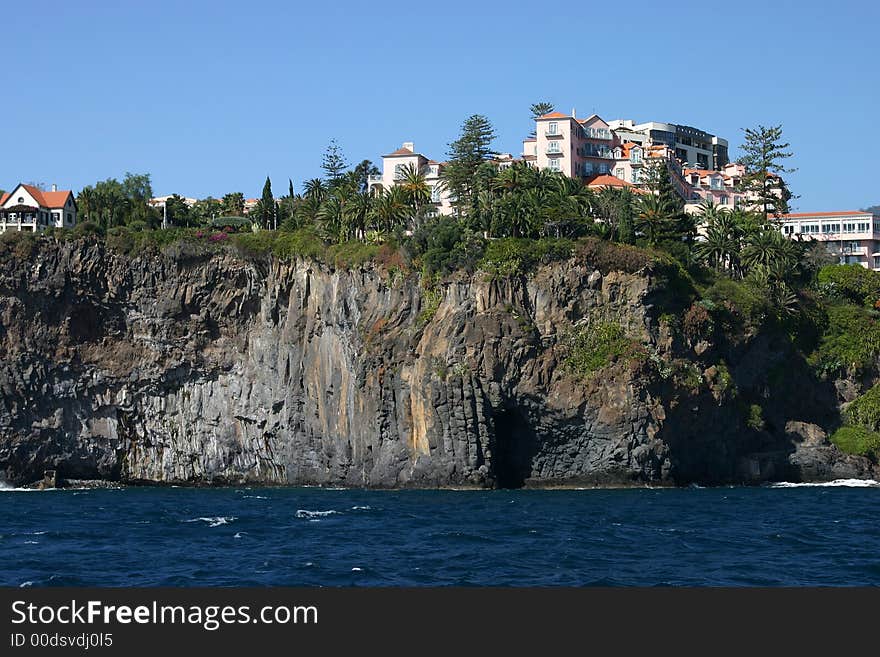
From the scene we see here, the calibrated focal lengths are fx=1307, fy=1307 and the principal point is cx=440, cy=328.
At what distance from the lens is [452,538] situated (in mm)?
59844

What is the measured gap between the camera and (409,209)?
98.2m

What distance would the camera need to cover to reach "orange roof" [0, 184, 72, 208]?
385 feet

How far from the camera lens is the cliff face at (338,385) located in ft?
275

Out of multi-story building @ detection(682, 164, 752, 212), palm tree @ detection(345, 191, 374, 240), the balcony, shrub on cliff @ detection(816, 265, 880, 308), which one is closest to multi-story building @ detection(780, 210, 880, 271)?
multi-story building @ detection(682, 164, 752, 212)

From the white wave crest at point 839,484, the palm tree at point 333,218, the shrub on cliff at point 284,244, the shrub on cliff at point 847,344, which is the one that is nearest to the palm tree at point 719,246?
the shrub on cliff at point 847,344

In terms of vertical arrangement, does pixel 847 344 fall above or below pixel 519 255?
below

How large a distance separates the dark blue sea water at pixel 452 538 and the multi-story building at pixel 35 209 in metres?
37.3

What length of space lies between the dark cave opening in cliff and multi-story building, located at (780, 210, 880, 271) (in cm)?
6288

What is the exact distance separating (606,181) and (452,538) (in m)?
64.1

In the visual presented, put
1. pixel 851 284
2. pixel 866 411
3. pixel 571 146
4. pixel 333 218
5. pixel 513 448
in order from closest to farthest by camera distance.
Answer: pixel 513 448 → pixel 866 411 → pixel 333 218 → pixel 851 284 → pixel 571 146

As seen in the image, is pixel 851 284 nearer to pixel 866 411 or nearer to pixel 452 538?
pixel 866 411

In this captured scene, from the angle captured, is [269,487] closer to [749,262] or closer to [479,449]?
[479,449]

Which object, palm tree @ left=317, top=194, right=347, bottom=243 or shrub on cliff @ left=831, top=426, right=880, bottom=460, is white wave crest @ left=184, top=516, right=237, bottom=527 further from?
shrub on cliff @ left=831, top=426, right=880, bottom=460

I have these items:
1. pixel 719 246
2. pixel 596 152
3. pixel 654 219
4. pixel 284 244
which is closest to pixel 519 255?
pixel 654 219
